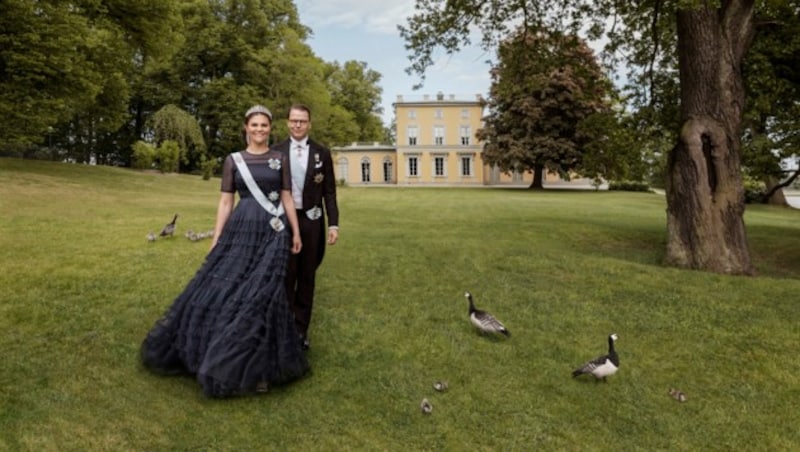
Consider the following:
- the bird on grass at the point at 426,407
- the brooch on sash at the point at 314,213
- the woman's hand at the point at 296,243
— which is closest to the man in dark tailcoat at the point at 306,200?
the brooch on sash at the point at 314,213

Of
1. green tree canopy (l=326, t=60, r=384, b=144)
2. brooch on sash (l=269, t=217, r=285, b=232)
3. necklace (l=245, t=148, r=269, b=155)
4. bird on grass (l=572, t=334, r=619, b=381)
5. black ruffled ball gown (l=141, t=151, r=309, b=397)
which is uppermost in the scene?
green tree canopy (l=326, t=60, r=384, b=144)

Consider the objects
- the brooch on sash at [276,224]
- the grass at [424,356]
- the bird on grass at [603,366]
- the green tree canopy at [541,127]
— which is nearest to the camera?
the grass at [424,356]

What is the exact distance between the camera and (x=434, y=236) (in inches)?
467

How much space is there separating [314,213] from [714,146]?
730 cm

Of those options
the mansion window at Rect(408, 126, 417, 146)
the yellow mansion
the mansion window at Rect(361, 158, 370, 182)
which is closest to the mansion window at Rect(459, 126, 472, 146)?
the yellow mansion

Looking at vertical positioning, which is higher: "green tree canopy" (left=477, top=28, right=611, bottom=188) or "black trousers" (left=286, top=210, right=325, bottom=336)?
"green tree canopy" (left=477, top=28, right=611, bottom=188)

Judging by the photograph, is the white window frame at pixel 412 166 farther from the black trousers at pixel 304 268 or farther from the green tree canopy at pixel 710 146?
the black trousers at pixel 304 268

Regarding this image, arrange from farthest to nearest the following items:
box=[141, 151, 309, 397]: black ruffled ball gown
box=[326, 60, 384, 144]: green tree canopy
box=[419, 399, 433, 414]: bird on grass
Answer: box=[326, 60, 384, 144]: green tree canopy < box=[419, 399, 433, 414]: bird on grass < box=[141, 151, 309, 397]: black ruffled ball gown

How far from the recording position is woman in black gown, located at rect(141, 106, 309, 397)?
374 centimetres

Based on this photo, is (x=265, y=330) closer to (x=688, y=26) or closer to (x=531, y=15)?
(x=688, y=26)

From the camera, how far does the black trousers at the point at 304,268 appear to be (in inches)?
175

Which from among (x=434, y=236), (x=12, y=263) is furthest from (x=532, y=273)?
(x=12, y=263)

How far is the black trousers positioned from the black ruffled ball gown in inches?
13.6

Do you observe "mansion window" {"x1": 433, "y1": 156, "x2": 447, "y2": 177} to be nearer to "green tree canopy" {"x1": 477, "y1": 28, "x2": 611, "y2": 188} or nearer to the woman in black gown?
"green tree canopy" {"x1": 477, "y1": 28, "x2": 611, "y2": 188}
